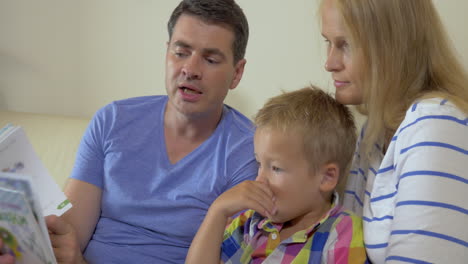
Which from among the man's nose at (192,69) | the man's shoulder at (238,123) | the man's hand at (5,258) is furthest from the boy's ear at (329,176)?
the man's hand at (5,258)

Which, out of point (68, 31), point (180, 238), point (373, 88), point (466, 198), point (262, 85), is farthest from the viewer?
point (68, 31)

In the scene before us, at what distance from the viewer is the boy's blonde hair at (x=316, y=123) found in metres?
1.36

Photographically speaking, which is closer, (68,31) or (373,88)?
(373,88)

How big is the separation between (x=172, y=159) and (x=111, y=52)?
86 cm

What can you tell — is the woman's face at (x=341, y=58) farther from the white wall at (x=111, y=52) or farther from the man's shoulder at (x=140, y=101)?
the man's shoulder at (x=140, y=101)

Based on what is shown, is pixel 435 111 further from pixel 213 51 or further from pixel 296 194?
pixel 213 51

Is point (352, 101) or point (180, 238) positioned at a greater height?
point (352, 101)

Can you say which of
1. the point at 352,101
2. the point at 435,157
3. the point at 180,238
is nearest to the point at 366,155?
the point at 352,101

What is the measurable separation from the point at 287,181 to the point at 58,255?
2.18ft

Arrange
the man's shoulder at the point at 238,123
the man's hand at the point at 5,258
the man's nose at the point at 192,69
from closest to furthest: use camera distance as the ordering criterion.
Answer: the man's hand at the point at 5,258 < the man's nose at the point at 192,69 < the man's shoulder at the point at 238,123

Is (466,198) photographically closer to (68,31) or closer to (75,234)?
(75,234)

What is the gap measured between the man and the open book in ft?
0.87

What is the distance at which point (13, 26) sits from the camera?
2459mm

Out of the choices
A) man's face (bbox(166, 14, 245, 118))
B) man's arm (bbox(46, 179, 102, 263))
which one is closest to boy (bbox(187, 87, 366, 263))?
man's face (bbox(166, 14, 245, 118))
